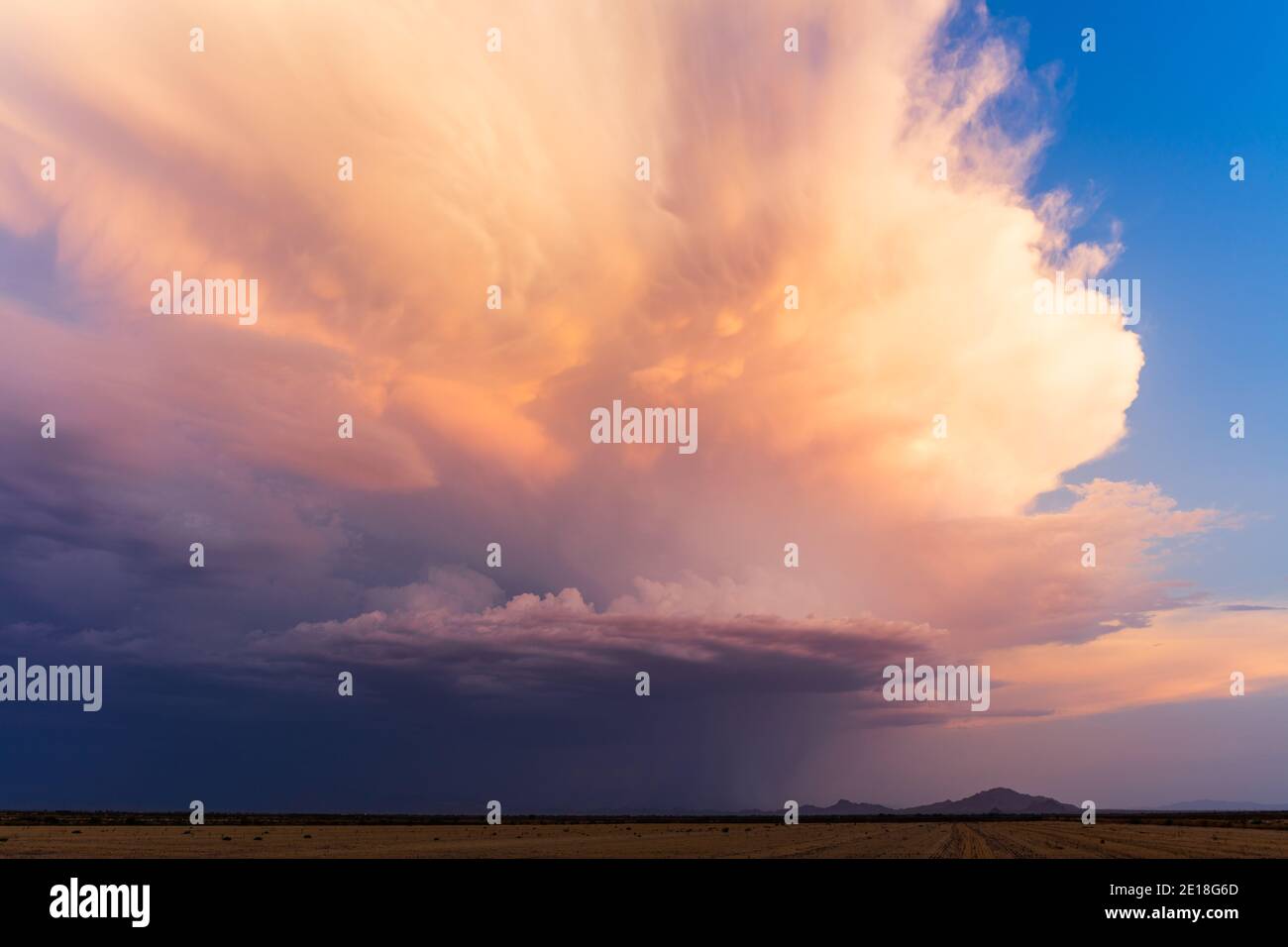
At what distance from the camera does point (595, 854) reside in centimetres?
7725
